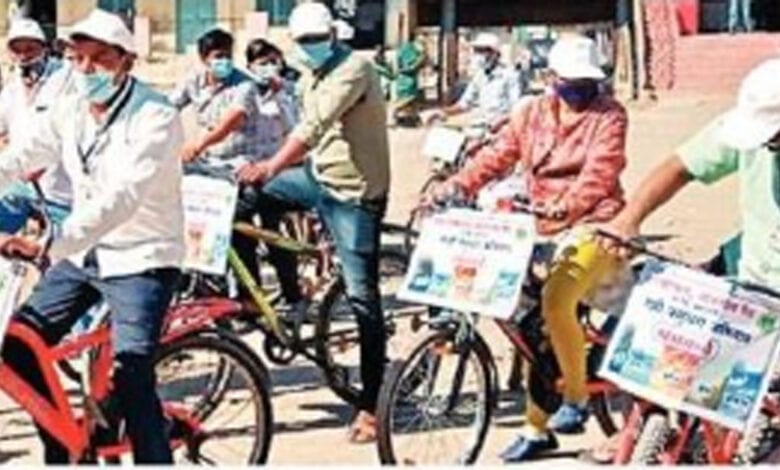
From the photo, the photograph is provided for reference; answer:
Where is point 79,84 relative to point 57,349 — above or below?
above

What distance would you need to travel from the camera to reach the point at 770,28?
134ft

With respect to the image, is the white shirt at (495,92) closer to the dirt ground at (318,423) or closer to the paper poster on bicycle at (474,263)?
the dirt ground at (318,423)

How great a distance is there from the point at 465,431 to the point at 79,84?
2250mm

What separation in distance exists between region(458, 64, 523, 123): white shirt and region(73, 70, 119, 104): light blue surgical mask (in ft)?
32.1

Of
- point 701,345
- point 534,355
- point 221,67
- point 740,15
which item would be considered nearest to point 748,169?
point 701,345

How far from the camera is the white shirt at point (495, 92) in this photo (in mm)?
15898

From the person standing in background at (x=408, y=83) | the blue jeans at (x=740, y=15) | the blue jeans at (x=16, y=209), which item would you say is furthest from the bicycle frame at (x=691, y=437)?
the blue jeans at (x=740, y=15)

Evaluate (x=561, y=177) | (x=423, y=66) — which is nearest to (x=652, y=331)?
(x=561, y=177)

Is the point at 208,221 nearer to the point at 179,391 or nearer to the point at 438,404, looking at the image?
the point at 179,391

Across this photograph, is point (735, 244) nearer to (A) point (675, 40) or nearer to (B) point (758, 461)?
(B) point (758, 461)

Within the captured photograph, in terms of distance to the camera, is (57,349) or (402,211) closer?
(57,349)

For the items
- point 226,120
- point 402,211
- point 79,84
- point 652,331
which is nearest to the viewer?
point 652,331

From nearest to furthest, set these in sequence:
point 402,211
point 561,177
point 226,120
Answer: point 561,177, point 226,120, point 402,211

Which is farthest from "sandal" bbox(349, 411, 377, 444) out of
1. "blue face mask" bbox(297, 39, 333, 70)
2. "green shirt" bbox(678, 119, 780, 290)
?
"green shirt" bbox(678, 119, 780, 290)
